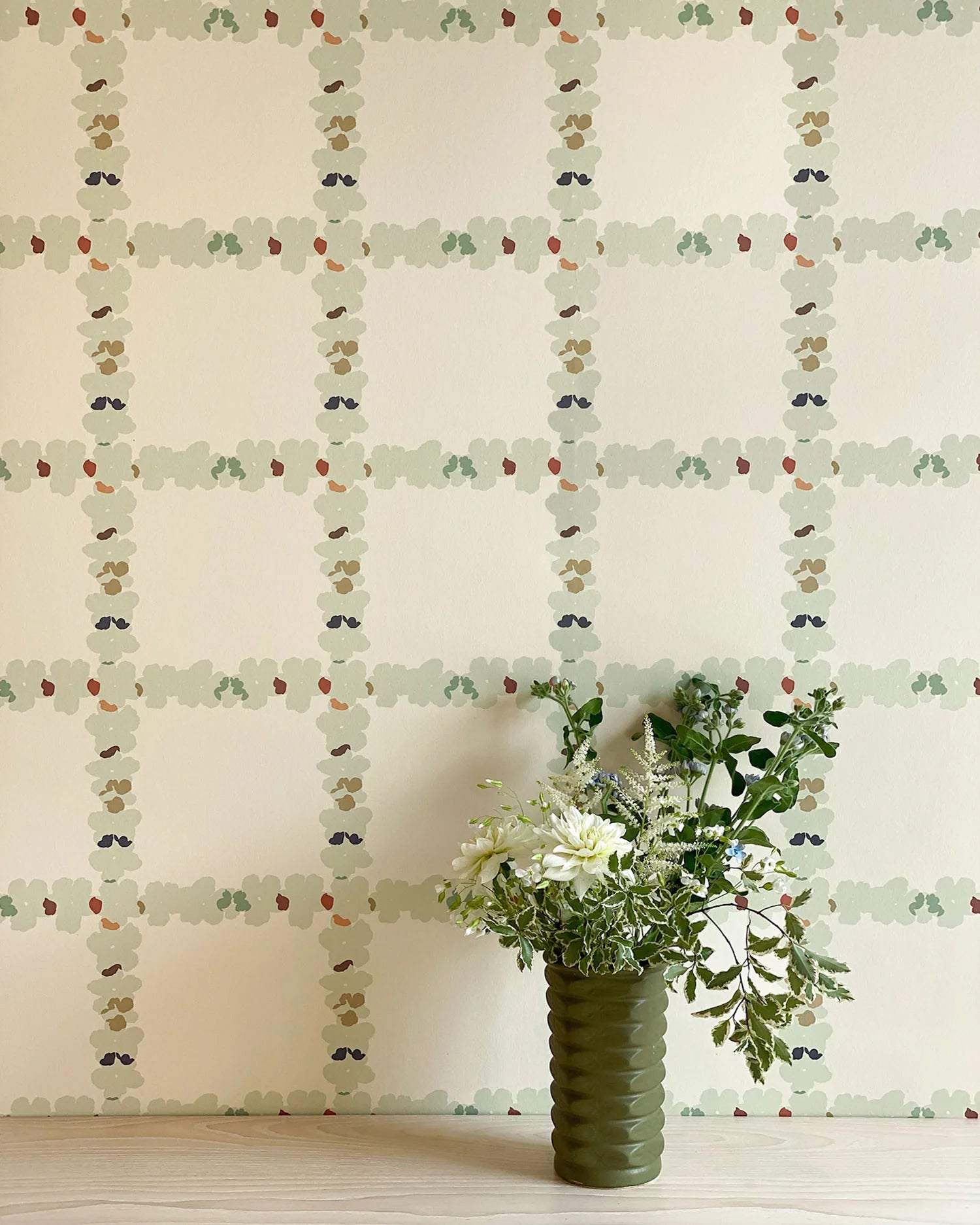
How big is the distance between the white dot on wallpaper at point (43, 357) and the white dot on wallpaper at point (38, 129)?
22 mm

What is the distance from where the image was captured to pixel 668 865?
0.93m

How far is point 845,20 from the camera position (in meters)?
1.13

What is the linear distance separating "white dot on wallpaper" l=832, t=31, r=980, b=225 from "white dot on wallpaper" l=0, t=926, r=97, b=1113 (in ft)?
3.97

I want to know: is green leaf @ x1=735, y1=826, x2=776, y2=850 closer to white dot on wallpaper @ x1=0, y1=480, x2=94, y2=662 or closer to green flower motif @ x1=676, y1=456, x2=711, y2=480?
green flower motif @ x1=676, y1=456, x2=711, y2=480

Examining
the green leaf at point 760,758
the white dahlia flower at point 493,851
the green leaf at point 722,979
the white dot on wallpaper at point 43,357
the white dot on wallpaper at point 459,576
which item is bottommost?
the green leaf at point 722,979

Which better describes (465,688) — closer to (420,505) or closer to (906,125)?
(420,505)

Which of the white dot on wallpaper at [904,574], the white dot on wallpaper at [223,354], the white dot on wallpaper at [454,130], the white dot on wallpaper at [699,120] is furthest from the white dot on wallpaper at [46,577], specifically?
the white dot on wallpaper at [904,574]

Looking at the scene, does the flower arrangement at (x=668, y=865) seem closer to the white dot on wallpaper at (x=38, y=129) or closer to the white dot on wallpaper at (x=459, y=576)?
the white dot on wallpaper at (x=459, y=576)

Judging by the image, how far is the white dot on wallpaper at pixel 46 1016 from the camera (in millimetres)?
1128

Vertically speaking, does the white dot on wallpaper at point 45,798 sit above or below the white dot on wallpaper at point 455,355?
below

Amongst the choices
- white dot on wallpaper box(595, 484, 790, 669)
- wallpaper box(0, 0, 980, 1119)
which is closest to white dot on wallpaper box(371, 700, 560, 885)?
wallpaper box(0, 0, 980, 1119)

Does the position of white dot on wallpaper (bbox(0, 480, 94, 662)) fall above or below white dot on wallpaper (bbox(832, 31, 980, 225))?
below

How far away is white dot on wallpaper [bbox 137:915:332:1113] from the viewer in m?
1.13

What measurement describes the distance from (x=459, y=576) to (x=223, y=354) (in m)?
0.37
